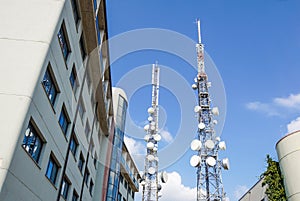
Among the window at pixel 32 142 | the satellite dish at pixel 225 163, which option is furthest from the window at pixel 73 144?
the satellite dish at pixel 225 163

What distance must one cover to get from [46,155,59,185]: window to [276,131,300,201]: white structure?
14693mm

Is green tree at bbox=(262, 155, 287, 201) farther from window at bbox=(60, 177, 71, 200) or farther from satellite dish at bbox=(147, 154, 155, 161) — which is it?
window at bbox=(60, 177, 71, 200)

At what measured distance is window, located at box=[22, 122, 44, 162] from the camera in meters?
11.5

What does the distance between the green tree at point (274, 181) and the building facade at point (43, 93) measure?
46.5 feet

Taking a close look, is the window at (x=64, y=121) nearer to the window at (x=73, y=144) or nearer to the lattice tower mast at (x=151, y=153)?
the window at (x=73, y=144)

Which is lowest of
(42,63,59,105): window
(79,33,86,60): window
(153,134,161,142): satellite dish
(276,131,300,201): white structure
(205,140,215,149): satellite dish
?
(276,131,300,201): white structure

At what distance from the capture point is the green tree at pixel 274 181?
18269 millimetres

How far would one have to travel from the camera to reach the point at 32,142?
40.2 feet

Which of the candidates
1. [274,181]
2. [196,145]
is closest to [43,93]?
[196,145]

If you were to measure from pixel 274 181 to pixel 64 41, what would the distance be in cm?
1680

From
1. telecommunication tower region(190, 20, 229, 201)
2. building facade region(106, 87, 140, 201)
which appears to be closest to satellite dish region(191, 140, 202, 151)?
telecommunication tower region(190, 20, 229, 201)

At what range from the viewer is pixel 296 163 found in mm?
17125

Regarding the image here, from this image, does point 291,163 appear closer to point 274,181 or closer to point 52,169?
point 274,181

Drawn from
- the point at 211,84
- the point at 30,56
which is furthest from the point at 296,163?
the point at 30,56
